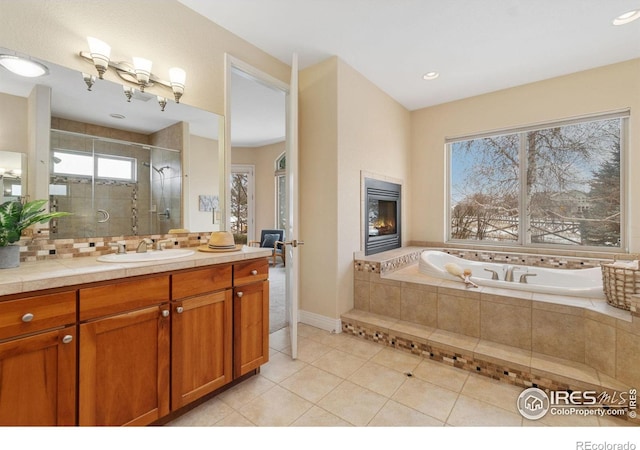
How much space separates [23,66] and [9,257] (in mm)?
997

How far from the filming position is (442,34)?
2.33m

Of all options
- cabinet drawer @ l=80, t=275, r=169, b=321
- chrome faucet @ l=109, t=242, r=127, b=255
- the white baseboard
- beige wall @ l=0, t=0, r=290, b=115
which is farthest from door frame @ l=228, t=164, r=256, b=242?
cabinet drawer @ l=80, t=275, r=169, b=321

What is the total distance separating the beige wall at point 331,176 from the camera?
2719 mm

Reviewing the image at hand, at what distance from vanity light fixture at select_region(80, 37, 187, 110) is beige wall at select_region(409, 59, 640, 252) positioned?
10.8ft

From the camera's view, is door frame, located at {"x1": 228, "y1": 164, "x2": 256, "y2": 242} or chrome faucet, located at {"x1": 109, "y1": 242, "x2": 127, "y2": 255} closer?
chrome faucet, located at {"x1": 109, "y1": 242, "x2": 127, "y2": 255}

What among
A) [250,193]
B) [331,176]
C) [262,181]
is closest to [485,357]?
[331,176]

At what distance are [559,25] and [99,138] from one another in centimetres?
349

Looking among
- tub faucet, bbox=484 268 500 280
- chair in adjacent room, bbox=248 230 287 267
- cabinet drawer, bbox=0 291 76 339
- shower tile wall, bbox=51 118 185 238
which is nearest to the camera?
cabinet drawer, bbox=0 291 76 339

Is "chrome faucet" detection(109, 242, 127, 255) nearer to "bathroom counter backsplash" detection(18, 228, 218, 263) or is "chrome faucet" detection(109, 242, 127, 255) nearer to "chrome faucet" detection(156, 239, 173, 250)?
"bathroom counter backsplash" detection(18, 228, 218, 263)

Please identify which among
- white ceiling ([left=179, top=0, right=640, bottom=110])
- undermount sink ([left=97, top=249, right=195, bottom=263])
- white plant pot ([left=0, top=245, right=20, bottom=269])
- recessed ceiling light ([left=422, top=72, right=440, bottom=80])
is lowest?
undermount sink ([left=97, top=249, right=195, bottom=263])

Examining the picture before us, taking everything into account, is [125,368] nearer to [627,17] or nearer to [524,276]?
[524,276]

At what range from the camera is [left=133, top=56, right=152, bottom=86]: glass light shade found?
5.69 ft

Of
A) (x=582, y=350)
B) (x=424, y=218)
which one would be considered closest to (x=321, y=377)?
(x=582, y=350)
